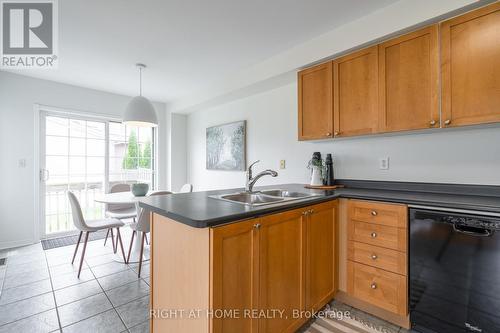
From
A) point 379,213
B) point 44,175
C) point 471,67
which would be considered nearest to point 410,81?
point 471,67

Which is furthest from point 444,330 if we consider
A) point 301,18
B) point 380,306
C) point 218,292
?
point 301,18

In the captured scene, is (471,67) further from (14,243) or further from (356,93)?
(14,243)


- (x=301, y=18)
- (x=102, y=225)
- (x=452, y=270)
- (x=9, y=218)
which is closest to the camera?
(x=452, y=270)

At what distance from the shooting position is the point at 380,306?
1.71m

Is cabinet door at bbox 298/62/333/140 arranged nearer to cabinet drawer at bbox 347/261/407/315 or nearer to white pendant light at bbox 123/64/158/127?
cabinet drawer at bbox 347/261/407/315

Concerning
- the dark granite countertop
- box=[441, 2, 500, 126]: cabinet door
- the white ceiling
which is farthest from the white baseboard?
box=[441, 2, 500, 126]: cabinet door

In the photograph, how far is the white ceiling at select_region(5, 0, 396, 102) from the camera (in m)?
1.91

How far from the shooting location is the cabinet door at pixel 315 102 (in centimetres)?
225

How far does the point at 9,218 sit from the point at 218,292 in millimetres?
3859

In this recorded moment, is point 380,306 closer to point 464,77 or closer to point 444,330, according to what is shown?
point 444,330

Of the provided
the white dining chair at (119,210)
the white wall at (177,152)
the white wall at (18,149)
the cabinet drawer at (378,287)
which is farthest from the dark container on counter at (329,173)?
the white wall at (18,149)

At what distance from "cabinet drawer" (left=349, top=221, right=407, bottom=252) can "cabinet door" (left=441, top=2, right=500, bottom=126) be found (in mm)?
833

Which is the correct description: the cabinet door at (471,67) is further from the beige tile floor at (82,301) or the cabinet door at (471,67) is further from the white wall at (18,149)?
the white wall at (18,149)

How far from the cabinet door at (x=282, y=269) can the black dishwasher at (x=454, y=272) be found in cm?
76
